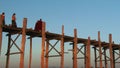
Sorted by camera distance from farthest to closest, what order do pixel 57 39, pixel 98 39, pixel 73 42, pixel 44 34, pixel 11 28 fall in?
pixel 98 39, pixel 73 42, pixel 57 39, pixel 44 34, pixel 11 28

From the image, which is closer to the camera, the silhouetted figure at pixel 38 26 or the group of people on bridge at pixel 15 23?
the group of people on bridge at pixel 15 23

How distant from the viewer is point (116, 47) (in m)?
30.4

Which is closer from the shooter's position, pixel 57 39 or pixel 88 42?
pixel 57 39

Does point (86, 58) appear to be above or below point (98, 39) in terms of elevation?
below

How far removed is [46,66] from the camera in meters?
21.8

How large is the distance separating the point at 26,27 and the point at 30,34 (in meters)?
1.90

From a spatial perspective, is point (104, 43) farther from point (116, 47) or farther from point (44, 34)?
point (44, 34)

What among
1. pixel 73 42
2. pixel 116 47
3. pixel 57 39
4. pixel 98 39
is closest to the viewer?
pixel 57 39

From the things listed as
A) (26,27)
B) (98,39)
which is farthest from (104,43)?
(26,27)

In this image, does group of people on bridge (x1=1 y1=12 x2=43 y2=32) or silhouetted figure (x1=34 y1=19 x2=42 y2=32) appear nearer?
group of people on bridge (x1=1 y1=12 x2=43 y2=32)

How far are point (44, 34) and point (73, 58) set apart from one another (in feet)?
15.1

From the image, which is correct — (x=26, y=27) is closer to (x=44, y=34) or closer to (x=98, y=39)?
(x=44, y=34)

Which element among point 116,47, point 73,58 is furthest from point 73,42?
point 116,47

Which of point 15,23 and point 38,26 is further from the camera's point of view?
point 38,26
